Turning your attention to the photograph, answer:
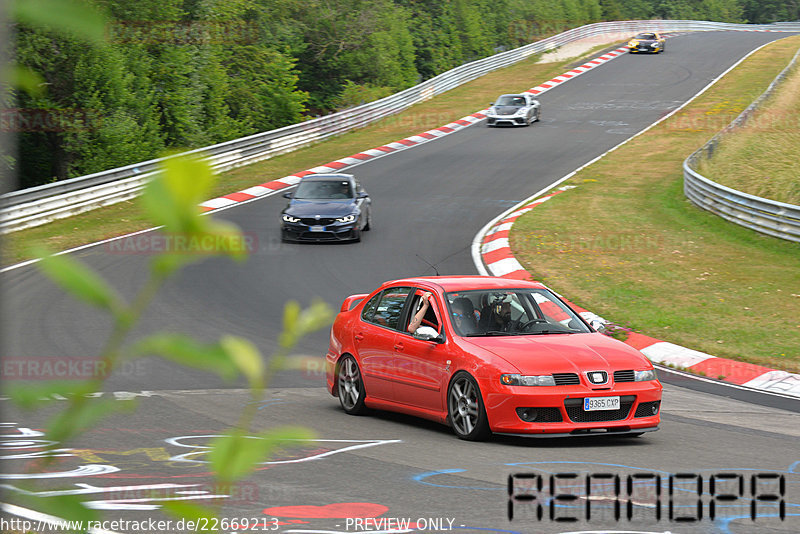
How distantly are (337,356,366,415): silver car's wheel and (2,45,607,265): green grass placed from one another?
3333mm

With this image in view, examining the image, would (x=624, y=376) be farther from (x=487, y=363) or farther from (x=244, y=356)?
(x=244, y=356)

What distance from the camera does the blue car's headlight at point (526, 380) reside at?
9.26 meters

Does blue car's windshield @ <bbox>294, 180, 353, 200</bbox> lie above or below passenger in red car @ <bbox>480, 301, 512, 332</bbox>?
below

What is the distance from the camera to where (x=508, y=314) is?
1067cm

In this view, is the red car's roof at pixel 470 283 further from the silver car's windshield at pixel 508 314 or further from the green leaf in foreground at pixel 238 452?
the green leaf in foreground at pixel 238 452

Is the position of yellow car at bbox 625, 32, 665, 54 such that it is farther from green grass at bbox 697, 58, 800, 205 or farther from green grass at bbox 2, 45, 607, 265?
green grass at bbox 697, 58, 800, 205

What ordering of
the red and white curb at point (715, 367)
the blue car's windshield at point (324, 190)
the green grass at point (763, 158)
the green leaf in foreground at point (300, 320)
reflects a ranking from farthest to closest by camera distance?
the blue car's windshield at point (324, 190) → the green grass at point (763, 158) → the red and white curb at point (715, 367) → the green leaf in foreground at point (300, 320)

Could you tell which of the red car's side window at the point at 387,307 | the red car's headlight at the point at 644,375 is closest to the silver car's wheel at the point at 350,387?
the red car's side window at the point at 387,307

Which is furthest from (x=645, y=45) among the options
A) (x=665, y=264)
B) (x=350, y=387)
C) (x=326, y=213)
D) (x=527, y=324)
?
(x=350, y=387)

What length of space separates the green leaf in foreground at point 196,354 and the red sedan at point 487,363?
8357 mm

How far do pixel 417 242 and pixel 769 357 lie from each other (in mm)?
10287

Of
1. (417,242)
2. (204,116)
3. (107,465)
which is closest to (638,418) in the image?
(107,465)

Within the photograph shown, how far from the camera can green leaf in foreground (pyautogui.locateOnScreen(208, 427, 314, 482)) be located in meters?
1.01

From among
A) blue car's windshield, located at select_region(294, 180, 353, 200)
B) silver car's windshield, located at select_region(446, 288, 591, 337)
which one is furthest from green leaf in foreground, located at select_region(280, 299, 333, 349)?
blue car's windshield, located at select_region(294, 180, 353, 200)
